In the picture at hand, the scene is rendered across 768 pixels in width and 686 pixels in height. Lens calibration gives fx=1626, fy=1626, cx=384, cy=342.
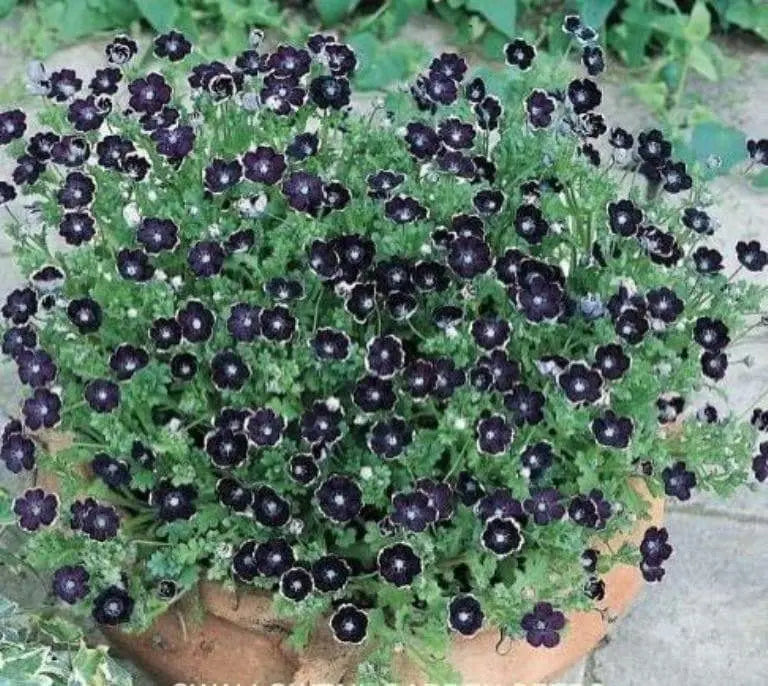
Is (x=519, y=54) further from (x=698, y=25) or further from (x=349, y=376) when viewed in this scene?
(x=698, y=25)

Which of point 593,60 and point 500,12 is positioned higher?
point 593,60

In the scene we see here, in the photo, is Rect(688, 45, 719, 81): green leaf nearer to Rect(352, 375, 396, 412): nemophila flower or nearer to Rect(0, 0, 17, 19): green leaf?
Rect(0, 0, 17, 19): green leaf

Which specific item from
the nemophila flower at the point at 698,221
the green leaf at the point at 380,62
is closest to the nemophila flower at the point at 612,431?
the nemophila flower at the point at 698,221

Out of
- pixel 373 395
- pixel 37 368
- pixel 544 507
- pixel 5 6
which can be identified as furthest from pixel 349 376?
pixel 5 6

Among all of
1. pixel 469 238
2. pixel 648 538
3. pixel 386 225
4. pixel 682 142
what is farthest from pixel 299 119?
pixel 682 142

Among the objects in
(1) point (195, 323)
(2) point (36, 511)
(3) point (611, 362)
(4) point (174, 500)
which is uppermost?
(3) point (611, 362)

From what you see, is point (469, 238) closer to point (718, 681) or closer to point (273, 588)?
point (273, 588)

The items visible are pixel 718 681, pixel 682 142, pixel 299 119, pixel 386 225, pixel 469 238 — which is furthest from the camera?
pixel 682 142
